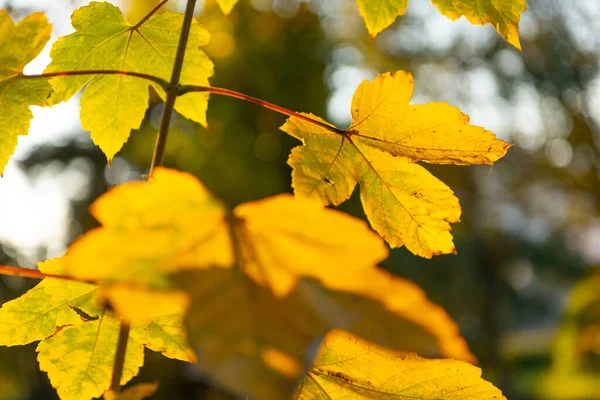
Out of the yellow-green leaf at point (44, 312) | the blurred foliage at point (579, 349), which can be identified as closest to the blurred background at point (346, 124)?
the blurred foliage at point (579, 349)

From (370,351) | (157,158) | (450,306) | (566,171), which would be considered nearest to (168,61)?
(157,158)

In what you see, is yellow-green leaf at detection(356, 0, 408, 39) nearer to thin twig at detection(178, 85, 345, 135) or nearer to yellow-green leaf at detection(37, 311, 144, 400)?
thin twig at detection(178, 85, 345, 135)

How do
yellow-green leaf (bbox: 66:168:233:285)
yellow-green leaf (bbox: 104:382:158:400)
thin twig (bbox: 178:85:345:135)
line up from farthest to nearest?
1. thin twig (bbox: 178:85:345:135)
2. yellow-green leaf (bbox: 104:382:158:400)
3. yellow-green leaf (bbox: 66:168:233:285)

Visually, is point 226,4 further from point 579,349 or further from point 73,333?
point 579,349

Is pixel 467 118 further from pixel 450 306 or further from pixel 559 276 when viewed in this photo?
pixel 559 276

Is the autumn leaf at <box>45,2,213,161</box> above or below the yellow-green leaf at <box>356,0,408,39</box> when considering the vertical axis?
below

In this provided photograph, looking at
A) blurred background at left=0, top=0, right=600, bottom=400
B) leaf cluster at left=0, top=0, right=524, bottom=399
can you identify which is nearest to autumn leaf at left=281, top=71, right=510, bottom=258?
leaf cluster at left=0, top=0, right=524, bottom=399

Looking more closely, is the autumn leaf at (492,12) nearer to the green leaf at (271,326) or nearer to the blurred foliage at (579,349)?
the green leaf at (271,326)
